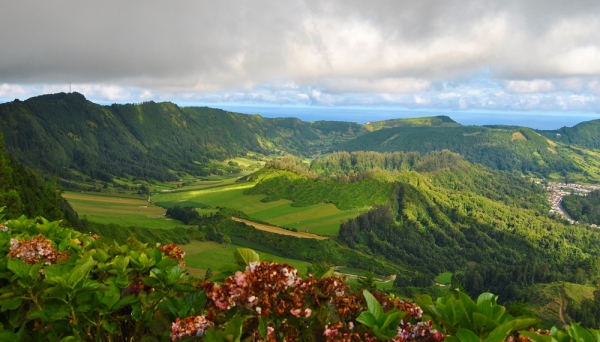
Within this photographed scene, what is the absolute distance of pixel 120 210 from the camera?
11206cm

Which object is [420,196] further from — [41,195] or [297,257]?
[41,195]

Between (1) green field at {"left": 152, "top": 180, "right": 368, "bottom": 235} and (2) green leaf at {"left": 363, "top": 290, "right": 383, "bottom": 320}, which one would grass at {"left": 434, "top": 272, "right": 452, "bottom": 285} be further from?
(2) green leaf at {"left": 363, "top": 290, "right": 383, "bottom": 320}

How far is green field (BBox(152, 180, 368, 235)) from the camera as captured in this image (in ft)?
382

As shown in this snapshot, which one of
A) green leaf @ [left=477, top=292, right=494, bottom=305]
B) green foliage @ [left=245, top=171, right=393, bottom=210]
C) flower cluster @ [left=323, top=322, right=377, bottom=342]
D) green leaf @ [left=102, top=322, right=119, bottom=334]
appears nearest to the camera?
flower cluster @ [left=323, top=322, right=377, bottom=342]

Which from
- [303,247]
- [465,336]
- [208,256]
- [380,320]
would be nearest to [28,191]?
[208,256]

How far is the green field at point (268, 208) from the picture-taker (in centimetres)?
11631

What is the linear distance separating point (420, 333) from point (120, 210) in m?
119

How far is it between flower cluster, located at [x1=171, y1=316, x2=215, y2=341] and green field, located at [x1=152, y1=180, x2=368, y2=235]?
354 ft

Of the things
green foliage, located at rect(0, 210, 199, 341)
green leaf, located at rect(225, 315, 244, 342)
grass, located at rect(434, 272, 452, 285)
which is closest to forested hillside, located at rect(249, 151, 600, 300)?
grass, located at rect(434, 272, 452, 285)

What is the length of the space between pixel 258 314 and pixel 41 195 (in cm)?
5701

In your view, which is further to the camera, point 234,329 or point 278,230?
point 278,230

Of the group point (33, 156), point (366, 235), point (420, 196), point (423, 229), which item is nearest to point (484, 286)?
point (366, 235)

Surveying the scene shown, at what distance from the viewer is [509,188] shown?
192875mm

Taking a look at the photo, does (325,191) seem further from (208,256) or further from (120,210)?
(208,256)
